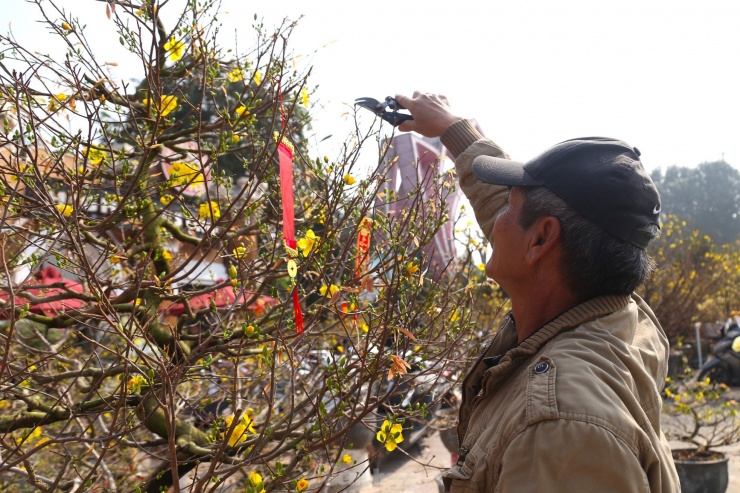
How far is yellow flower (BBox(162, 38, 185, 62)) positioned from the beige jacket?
5.10 ft

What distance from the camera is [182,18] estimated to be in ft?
7.57

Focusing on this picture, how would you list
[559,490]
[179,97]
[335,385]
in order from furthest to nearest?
[179,97]
[335,385]
[559,490]

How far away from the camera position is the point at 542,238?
1.42 meters

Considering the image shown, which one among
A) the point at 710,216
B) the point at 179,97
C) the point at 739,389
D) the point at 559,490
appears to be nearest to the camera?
the point at 559,490

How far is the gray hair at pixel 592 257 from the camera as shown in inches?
53.4

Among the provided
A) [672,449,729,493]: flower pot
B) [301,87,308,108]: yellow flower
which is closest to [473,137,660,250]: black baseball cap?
[301,87,308,108]: yellow flower

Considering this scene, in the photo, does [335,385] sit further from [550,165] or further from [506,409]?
[550,165]

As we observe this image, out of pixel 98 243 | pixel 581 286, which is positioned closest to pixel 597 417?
pixel 581 286

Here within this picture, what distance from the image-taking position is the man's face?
1466 millimetres

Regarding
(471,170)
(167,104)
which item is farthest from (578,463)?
(167,104)

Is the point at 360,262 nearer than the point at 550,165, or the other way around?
the point at 550,165

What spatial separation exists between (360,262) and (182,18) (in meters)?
1.09

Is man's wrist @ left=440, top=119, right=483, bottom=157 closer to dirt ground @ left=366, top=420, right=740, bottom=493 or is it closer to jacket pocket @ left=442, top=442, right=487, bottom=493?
jacket pocket @ left=442, top=442, right=487, bottom=493

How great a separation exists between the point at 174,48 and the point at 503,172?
1.39 m
